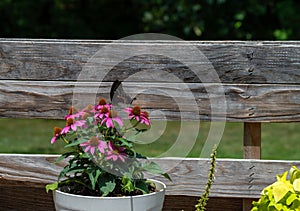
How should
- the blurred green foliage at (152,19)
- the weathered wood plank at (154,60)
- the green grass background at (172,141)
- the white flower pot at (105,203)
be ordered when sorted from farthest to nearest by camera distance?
the blurred green foliage at (152,19), the green grass background at (172,141), the weathered wood plank at (154,60), the white flower pot at (105,203)

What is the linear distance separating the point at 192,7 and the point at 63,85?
609cm

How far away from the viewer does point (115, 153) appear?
217 cm

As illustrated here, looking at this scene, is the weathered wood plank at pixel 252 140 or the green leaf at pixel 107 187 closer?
the green leaf at pixel 107 187

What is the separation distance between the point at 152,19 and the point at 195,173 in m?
7.07

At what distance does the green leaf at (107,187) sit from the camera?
2150 millimetres

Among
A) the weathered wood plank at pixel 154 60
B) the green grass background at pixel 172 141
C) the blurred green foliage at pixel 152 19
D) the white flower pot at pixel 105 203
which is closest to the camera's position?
the white flower pot at pixel 105 203

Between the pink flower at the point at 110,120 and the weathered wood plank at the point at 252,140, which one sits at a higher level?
the weathered wood plank at the point at 252,140

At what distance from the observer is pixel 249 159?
2.81 metres

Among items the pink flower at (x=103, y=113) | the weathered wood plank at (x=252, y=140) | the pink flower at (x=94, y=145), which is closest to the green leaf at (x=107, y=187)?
the pink flower at (x=94, y=145)

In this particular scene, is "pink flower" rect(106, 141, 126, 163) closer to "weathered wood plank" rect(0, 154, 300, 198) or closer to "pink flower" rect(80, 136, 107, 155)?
"pink flower" rect(80, 136, 107, 155)

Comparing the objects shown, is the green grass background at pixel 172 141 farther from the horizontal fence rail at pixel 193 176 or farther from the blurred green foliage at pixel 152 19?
the horizontal fence rail at pixel 193 176

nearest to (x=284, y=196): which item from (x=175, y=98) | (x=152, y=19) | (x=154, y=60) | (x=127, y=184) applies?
(x=127, y=184)

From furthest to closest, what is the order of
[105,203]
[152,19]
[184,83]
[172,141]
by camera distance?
[152,19] < [172,141] < [184,83] < [105,203]

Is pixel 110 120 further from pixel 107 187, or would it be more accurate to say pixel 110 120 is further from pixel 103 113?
pixel 107 187
